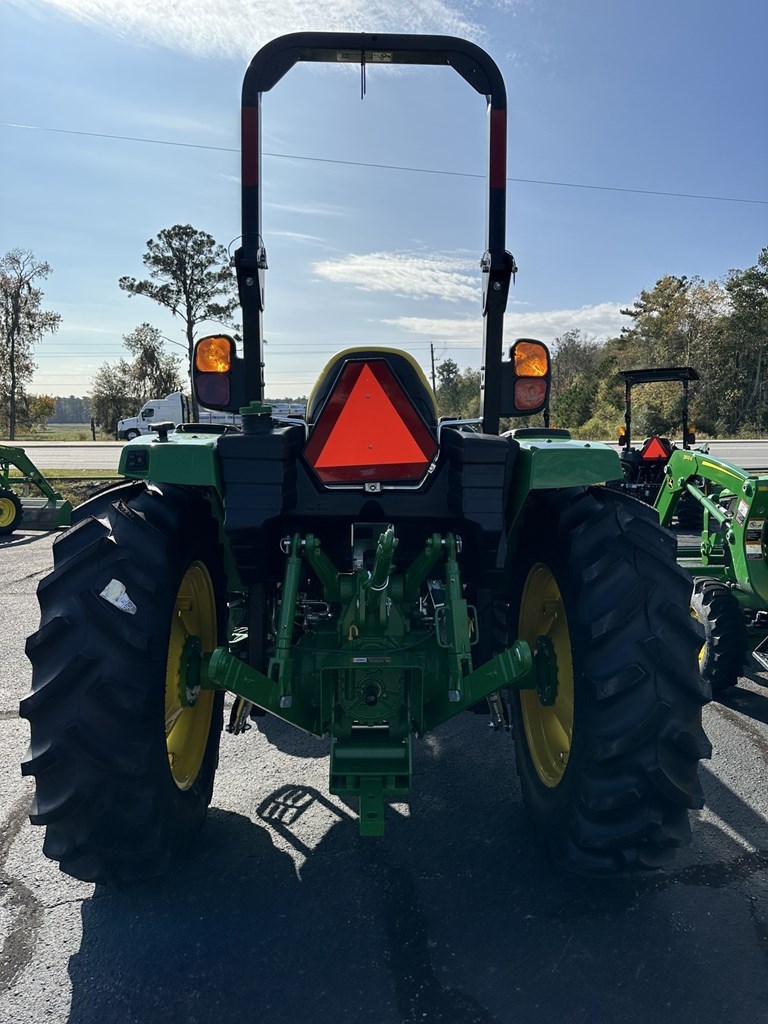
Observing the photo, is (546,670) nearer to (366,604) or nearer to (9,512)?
(366,604)

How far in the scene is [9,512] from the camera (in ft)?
34.7

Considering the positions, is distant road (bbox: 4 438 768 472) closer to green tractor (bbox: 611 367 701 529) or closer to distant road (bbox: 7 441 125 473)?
distant road (bbox: 7 441 125 473)

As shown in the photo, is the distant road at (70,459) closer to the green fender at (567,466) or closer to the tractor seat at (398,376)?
the tractor seat at (398,376)

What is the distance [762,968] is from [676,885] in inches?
16.6

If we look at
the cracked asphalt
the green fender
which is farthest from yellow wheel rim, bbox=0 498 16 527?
the green fender

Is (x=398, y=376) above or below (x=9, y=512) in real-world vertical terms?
above

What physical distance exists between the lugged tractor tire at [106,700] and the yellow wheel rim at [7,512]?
361 inches

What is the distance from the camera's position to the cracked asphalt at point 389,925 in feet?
6.68

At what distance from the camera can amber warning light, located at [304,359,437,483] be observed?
8.35ft

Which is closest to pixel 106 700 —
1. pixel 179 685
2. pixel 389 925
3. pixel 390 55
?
pixel 179 685

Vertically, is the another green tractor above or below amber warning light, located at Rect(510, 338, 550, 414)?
below

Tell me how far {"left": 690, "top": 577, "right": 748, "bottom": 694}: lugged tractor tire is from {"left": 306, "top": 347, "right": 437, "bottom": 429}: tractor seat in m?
2.57

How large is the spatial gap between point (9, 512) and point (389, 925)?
393 inches

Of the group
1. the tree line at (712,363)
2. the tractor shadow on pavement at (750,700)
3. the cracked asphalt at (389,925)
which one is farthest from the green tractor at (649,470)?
the tree line at (712,363)
